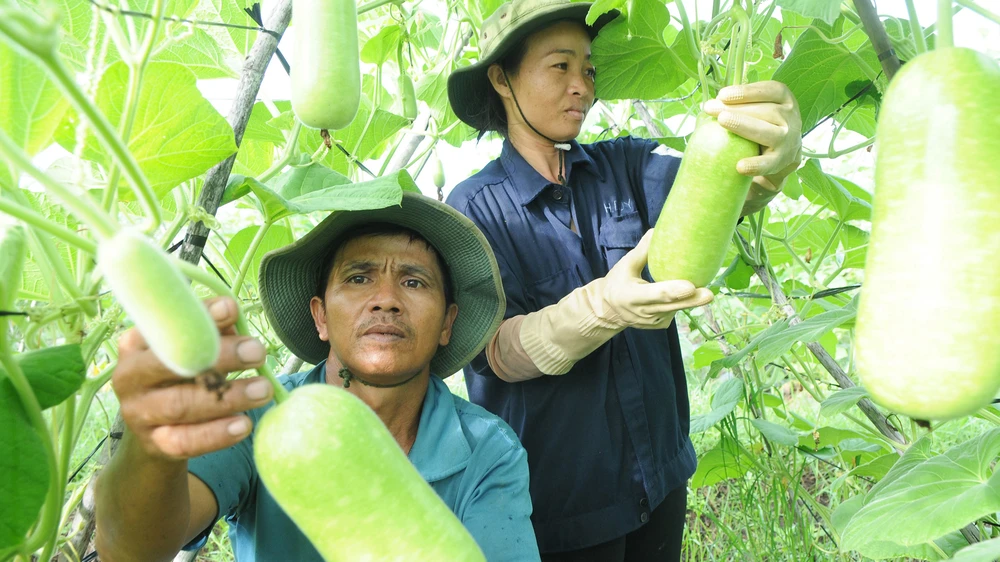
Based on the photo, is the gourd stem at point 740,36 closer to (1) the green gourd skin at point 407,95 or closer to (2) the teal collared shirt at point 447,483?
(1) the green gourd skin at point 407,95

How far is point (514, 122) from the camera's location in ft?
6.81

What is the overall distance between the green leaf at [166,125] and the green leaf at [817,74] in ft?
3.50

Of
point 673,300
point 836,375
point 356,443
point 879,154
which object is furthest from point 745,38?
point 836,375

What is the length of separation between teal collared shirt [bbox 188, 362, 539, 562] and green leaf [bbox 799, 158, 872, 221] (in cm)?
94

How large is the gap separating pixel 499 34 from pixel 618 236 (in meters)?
0.55

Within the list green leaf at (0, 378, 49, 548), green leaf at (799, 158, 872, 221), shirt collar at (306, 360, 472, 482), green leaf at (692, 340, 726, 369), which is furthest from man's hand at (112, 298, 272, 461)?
green leaf at (692, 340, 726, 369)

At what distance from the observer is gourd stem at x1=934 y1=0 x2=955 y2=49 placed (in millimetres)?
588

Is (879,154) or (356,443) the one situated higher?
(879,154)

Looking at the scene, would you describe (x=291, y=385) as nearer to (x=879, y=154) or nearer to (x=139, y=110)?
(x=139, y=110)

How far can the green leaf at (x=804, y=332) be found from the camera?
1.42m

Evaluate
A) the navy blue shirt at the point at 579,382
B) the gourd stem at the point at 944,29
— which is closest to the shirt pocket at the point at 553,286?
the navy blue shirt at the point at 579,382

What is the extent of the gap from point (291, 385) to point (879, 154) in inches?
46.9

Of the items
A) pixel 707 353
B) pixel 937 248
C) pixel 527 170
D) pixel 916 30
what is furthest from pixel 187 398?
pixel 707 353

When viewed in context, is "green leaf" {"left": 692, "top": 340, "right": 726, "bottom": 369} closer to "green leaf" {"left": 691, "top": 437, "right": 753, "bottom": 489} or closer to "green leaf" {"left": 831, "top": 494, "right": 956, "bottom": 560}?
"green leaf" {"left": 691, "top": 437, "right": 753, "bottom": 489}
